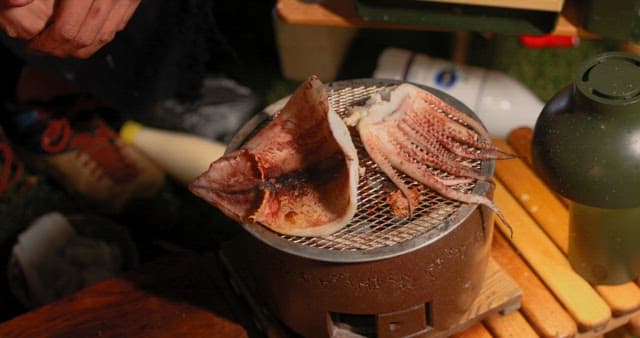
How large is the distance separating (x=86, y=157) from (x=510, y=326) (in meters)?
1.55

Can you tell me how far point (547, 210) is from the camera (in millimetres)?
1860

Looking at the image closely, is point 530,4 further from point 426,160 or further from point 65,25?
point 65,25

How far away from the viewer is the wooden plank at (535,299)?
5.41 ft

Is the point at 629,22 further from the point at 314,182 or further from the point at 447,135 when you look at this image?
the point at 314,182

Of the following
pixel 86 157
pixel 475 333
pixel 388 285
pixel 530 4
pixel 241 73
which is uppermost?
pixel 530 4

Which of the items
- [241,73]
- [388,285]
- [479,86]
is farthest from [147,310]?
[241,73]

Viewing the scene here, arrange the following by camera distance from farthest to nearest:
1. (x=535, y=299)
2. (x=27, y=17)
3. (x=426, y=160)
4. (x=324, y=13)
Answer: (x=324, y=13)
(x=535, y=299)
(x=27, y=17)
(x=426, y=160)

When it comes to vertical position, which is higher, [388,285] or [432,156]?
[432,156]

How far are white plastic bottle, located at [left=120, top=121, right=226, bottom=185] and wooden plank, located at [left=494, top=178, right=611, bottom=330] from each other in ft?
3.32

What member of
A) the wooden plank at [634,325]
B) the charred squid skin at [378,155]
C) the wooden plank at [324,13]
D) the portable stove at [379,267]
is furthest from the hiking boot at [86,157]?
the wooden plank at [634,325]

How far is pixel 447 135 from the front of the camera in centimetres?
152

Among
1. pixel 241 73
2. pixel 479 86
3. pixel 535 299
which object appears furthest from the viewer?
pixel 241 73

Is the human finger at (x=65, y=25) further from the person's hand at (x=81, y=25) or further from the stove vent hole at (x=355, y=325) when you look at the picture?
the stove vent hole at (x=355, y=325)

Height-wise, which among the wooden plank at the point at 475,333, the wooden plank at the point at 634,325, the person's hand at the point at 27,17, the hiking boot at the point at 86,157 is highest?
the person's hand at the point at 27,17
